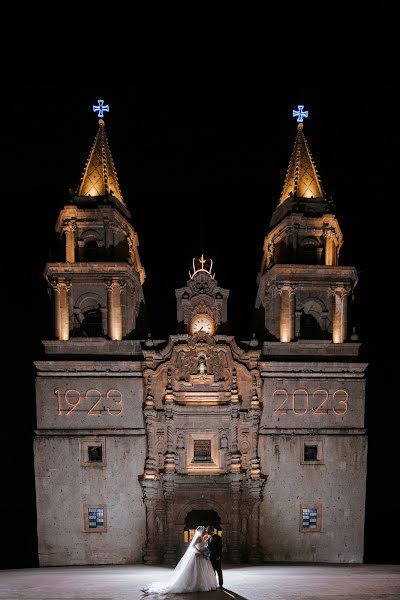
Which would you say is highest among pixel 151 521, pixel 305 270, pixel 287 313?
pixel 305 270

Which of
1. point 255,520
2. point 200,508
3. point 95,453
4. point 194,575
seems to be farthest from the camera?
point 95,453

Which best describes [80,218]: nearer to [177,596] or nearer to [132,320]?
[132,320]

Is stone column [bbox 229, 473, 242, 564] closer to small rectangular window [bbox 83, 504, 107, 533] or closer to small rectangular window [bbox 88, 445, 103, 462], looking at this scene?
small rectangular window [bbox 83, 504, 107, 533]

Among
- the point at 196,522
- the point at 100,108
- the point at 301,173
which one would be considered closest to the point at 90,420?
the point at 196,522

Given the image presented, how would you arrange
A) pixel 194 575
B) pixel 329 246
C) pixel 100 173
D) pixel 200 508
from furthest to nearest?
pixel 100 173 < pixel 329 246 < pixel 200 508 < pixel 194 575

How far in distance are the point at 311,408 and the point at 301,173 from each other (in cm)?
1502

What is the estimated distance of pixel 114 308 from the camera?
30312 mm

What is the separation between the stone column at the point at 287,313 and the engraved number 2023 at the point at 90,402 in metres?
10.3

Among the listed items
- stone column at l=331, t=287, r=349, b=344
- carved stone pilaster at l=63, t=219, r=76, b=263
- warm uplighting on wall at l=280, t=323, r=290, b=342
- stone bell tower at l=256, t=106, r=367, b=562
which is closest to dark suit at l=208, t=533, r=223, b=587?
stone bell tower at l=256, t=106, r=367, b=562

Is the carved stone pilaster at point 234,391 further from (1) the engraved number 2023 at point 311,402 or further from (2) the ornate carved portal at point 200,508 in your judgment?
(2) the ornate carved portal at point 200,508

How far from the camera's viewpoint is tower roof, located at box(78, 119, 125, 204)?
3269cm

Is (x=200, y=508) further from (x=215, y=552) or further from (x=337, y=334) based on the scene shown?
(x=337, y=334)

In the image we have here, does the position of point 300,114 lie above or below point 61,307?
above

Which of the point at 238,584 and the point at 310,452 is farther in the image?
the point at 310,452
